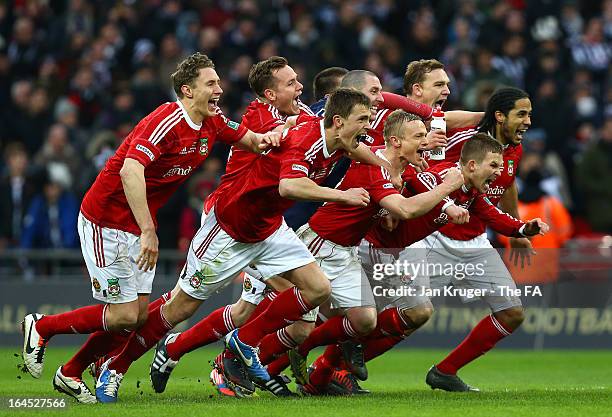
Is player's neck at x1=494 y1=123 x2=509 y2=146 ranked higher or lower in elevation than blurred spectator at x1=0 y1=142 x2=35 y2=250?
higher

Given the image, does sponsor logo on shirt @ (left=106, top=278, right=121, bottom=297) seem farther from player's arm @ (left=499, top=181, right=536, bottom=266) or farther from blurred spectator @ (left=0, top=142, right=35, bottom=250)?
blurred spectator @ (left=0, top=142, right=35, bottom=250)

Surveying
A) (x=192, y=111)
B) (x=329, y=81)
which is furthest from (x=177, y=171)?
(x=329, y=81)

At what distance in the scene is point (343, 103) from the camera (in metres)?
9.42

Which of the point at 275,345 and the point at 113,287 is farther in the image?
the point at 275,345

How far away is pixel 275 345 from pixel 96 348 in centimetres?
136

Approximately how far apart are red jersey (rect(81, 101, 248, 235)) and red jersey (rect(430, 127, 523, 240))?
188 cm

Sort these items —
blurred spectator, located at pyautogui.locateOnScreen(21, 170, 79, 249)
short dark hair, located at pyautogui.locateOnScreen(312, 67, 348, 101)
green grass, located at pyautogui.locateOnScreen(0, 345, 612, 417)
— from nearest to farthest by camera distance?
→ green grass, located at pyautogui.locateOnScreen(0, 345, 612, 417)
short dark hair, located at pyautogui.locateOnScreen(312, 67, 348, 101)
blurred spectator, located at pyautogui.locateOnScreen(21, 170, 79, 249)

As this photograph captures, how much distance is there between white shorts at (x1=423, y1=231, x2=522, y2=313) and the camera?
34.8ft

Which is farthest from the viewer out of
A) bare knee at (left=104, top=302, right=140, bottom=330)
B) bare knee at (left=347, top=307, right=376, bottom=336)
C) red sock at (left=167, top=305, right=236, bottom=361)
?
red sock at (left=167, top=305, right=236, bottom=361)

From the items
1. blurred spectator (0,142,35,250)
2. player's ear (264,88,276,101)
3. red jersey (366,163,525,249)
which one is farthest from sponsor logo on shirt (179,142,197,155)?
blurred spectator (0,142,35,250)

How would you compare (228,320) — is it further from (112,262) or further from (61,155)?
(61,155)

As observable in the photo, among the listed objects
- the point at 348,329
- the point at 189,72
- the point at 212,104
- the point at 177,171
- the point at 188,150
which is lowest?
the point at 348,329

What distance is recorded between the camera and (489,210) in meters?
10.5

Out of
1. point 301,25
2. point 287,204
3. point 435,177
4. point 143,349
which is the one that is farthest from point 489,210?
point 301,25
